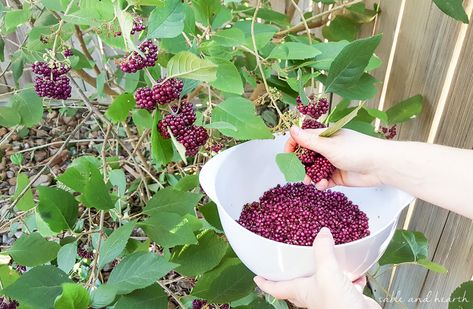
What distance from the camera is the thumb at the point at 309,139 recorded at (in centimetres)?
75

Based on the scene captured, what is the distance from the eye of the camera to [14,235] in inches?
67.6

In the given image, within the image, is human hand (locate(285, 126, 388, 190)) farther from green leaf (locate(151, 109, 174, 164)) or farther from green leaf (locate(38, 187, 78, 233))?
green leaf (locate(38, 187, 78, 233))

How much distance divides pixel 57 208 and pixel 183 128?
277 mm

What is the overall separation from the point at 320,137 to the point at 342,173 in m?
0.16

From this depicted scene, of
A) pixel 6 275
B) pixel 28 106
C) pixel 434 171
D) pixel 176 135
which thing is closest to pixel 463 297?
pixel 434 171

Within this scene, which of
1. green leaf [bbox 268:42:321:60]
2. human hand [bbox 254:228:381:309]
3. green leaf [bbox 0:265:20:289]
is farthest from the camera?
green leaf [bbox 0:265:20:289]

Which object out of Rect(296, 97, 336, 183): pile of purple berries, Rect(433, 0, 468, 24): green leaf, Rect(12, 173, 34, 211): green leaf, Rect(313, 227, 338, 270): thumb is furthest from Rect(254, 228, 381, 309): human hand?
Rect(12, 173, 34, 211): green leaf

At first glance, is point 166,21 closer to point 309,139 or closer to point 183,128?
point 183,128

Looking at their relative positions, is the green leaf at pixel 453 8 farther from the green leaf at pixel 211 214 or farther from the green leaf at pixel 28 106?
the green leaf at pixel 28 106

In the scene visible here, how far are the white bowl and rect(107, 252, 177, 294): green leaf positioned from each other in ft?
0.42

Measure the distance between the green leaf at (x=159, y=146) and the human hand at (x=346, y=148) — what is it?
195mm

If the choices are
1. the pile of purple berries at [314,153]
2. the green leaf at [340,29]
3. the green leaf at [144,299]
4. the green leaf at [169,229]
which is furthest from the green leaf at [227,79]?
the green leaf at [340,29]

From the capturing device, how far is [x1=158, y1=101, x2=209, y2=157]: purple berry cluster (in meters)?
0.65

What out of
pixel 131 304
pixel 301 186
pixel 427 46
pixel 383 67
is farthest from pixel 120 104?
pixel 383 67
